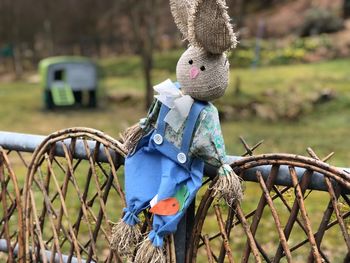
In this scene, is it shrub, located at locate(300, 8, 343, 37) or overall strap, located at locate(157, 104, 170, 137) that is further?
shrub, located at locate(300, 8, 343, 37)

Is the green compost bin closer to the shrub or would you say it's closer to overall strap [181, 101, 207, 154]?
the shrub

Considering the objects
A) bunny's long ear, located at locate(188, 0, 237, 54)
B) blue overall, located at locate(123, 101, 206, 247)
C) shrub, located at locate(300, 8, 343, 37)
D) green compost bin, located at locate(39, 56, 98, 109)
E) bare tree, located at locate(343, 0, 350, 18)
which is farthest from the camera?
bare tree, located at locate(343, 0, 350, 18)

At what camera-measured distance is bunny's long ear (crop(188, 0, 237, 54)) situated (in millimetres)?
1753

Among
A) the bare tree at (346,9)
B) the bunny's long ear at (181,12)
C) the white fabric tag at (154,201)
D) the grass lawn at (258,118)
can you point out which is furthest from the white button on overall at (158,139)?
the bare tree at (346,9)

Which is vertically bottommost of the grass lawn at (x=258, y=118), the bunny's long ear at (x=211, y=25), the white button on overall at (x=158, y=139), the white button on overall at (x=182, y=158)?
the grass lawn at (x=258, y=118)

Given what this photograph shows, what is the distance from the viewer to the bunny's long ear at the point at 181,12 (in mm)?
1948

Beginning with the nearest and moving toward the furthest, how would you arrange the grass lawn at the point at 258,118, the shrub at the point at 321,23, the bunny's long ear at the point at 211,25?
the bunny's long ear at the point at 211,25, the grass lawn at the point at 258,118, the shrub at the point at 321,23

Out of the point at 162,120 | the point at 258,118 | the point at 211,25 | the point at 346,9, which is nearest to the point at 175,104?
the point at 162,120

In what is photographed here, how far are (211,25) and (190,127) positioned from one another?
373 millimetres

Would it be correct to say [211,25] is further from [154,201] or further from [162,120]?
[154,201]

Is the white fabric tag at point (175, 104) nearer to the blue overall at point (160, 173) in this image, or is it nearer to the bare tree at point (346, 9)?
the blue overall at point (160, 173)

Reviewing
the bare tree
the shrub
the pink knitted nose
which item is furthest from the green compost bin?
the pink knitted nose

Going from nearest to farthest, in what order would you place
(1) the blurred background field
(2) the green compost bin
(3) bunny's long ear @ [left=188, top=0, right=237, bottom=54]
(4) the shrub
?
1. (3) bunny's long ear @ [left=188, top=0, right=237, bottom=54]
2. (1) the blurred background field
3. (2) the green compost bin
4. (4) the shrub

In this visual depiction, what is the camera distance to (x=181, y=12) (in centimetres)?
198
